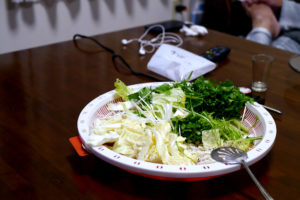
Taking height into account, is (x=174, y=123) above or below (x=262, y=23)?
above

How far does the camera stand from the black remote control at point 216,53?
1.31 metres

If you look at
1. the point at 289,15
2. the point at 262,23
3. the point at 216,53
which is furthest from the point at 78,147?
the point at 289,15

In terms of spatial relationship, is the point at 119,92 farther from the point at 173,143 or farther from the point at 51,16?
the point at 51,16

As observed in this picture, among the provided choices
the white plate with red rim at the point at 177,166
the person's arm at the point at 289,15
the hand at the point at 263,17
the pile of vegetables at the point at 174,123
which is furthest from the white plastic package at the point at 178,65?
the person's arm at the point at 289,15

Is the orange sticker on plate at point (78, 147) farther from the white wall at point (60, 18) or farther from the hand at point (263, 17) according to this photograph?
the hand at point (263, 17)

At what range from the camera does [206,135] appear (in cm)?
74

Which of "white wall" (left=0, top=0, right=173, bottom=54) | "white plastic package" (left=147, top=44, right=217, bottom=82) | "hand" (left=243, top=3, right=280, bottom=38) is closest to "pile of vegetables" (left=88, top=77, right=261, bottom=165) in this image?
"white plastic package" (left=147, top=44, right=217, bottom=82)

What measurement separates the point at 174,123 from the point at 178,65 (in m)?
0.44

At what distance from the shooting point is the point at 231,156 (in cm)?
66

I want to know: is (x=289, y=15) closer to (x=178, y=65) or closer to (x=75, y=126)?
(x=178, y=65)

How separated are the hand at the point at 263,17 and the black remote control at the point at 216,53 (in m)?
1.09

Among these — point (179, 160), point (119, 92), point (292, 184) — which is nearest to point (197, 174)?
point (179, 160)

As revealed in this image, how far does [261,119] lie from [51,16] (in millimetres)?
1796

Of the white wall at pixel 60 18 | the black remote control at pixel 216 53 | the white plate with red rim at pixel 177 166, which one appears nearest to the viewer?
the white plate with red rim at pixel 177 166
